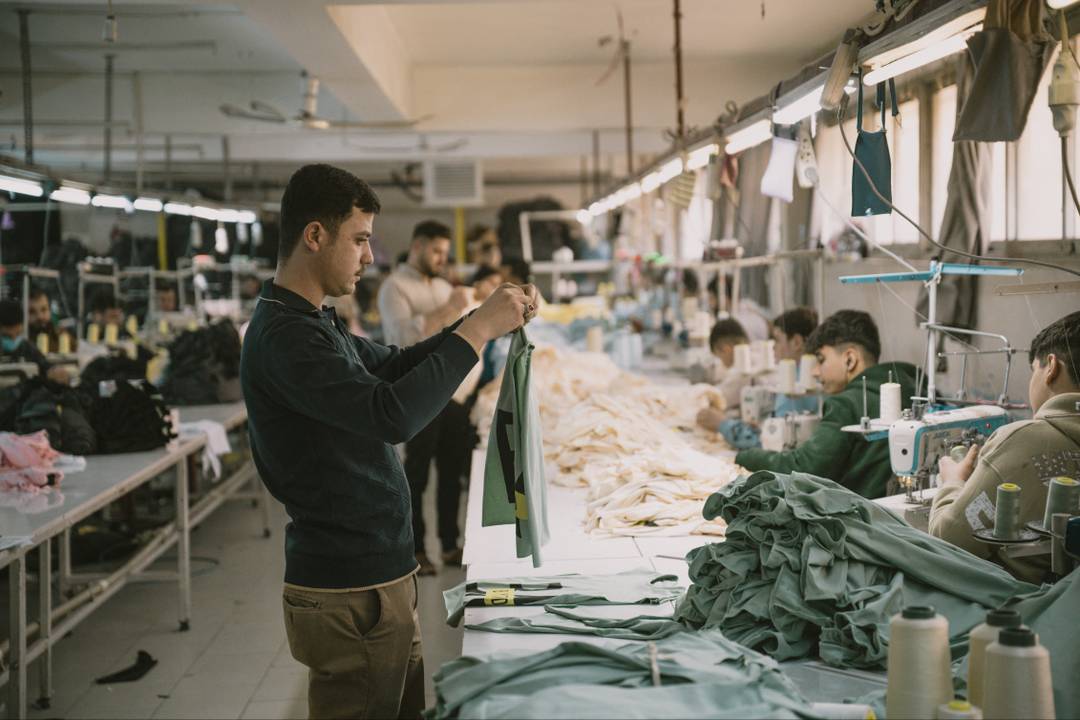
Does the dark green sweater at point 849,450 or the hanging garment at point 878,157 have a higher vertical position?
the hanging garment at point 878,157

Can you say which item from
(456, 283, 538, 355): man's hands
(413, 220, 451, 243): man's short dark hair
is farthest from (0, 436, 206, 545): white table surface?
(456, 283, 538, 355): man's hands

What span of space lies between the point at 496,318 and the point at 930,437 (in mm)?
1443

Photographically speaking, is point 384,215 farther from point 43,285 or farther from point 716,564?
point 716,564

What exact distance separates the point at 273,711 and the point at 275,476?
2146mm

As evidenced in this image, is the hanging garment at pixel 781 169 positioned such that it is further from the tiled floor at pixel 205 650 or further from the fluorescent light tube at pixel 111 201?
the fluorescent light tube at pixel 111 201

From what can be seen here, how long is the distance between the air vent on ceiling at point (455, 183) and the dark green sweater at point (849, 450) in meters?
9.03

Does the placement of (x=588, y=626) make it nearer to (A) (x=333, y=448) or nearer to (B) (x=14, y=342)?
(A) (x=333, y=448)

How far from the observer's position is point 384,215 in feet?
67.4

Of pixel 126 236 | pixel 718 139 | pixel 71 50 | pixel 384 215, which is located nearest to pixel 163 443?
pixel 718 139

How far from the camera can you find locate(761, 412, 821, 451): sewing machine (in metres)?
3.97

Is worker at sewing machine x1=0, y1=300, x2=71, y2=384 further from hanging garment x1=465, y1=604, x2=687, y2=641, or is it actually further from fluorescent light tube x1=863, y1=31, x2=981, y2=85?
fluorescent light tube x1=863, y1=31, x2=981, y2=85

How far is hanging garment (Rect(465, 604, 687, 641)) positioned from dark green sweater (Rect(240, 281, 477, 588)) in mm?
271

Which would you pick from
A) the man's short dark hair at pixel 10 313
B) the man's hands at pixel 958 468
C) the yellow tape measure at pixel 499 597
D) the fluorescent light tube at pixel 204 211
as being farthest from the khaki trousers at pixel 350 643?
the fluorescent light tube at pixel 204 211

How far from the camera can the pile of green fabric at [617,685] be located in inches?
62.5
